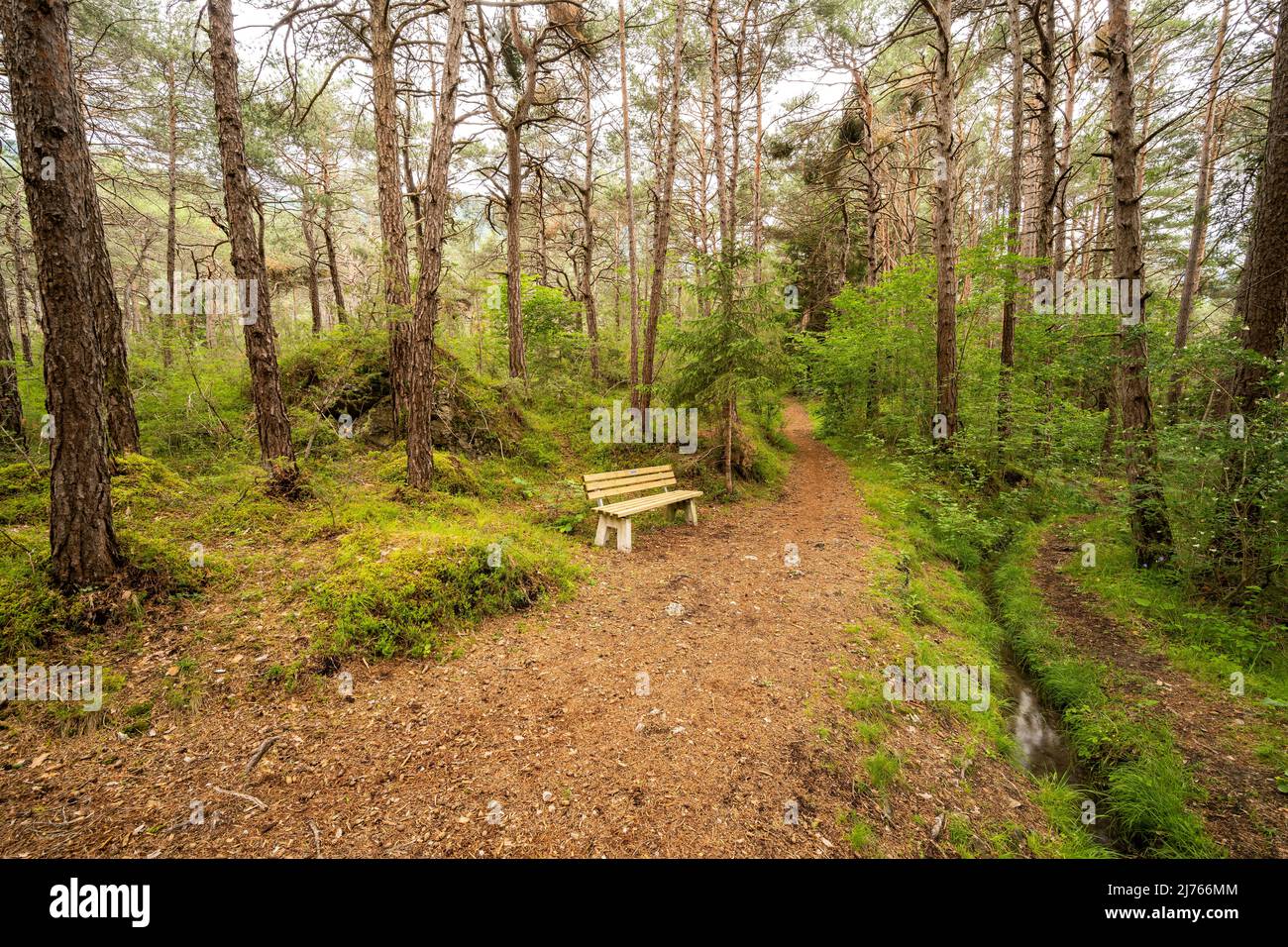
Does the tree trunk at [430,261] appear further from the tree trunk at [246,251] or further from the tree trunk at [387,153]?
the tree trunk at [246,251]

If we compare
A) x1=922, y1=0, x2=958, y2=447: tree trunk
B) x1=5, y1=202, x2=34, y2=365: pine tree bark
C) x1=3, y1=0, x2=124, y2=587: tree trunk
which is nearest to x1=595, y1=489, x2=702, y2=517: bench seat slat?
x1=3, y1=0, x2=124, y2=587: tree trunk

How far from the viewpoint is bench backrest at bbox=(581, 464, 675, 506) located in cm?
702

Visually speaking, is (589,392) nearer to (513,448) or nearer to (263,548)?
(513,448)

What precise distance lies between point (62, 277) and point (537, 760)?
4.60 m

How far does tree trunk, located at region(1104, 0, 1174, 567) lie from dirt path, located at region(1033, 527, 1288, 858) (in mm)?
1178

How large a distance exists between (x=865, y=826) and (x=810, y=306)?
66.2 ft

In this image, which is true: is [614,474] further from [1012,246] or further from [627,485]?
[1012,246]

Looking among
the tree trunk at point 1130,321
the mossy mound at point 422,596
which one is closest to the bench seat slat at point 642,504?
the mossy mound at point 422,596

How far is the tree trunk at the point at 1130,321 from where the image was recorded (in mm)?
6105

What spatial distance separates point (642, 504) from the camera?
7.11 m

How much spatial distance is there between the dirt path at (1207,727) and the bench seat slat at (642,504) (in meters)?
5.01

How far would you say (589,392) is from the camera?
13359 mm

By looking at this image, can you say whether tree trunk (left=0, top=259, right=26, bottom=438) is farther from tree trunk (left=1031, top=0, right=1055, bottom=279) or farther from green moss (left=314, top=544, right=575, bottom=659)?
tree trunk (left=1031, top=0, right=1055, bottom=279)
